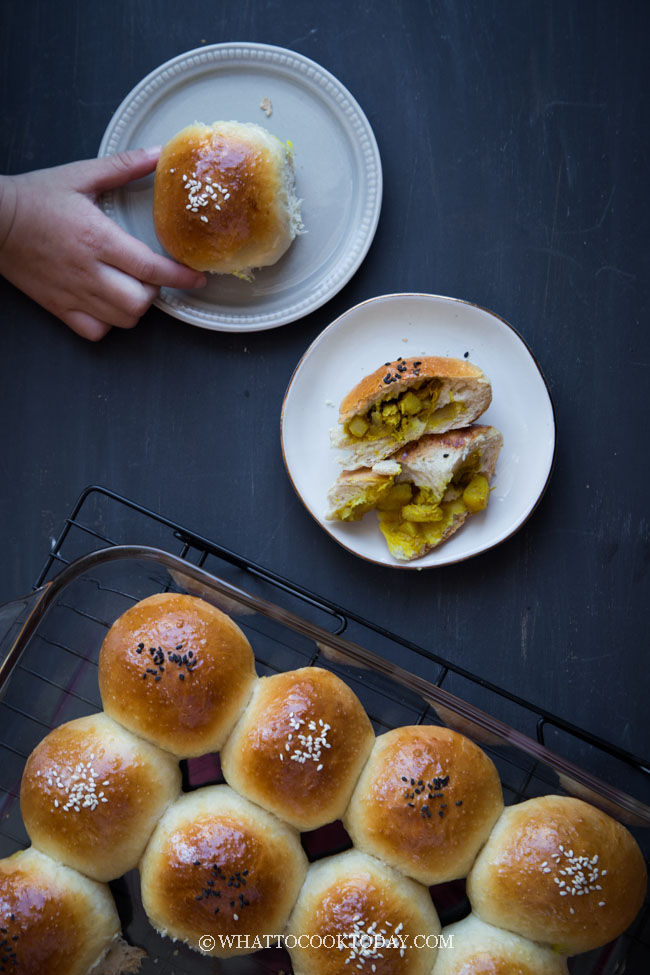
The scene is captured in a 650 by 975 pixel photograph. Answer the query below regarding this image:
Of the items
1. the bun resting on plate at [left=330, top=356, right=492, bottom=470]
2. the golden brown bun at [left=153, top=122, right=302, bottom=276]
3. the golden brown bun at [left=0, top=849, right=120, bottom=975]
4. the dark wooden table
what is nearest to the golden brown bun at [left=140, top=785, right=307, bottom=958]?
the golden brown bun at [left=0, top=849, right=120, bottom=975]

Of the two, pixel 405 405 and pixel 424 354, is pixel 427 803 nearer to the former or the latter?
pixel 405 405

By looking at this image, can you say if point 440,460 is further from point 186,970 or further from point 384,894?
point 186,970

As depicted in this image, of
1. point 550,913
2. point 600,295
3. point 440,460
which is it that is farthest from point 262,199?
point 550,913

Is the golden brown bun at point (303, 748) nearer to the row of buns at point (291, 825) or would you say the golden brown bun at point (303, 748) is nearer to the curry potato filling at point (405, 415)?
the row of buns at point (291, 825)

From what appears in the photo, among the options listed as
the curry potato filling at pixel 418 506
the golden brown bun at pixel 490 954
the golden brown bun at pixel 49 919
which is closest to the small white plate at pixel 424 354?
the curry potato filling at pixel 418 506

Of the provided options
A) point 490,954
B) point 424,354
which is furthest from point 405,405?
point 490,954

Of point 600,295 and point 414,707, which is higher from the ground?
point 600,295
